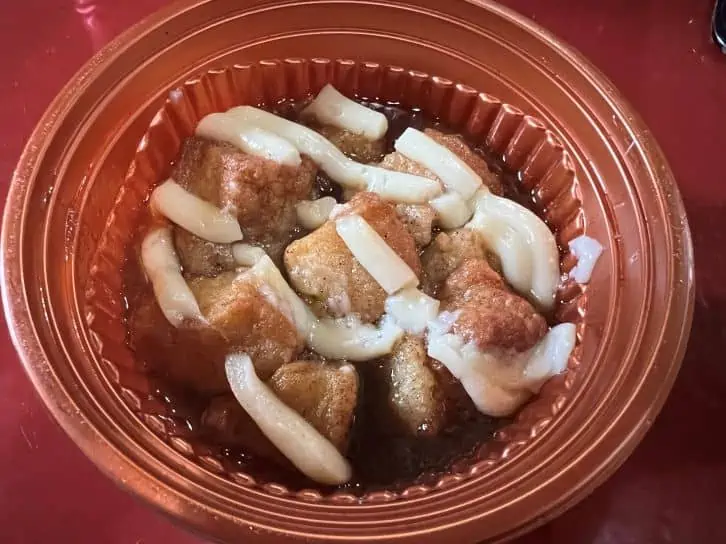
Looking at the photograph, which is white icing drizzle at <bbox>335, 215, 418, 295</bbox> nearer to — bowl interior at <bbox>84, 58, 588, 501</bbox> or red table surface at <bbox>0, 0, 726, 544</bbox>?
bowl interior at <bbox>84, 58, 588, 501</bbox>

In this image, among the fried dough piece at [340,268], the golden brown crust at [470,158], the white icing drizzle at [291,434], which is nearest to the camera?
the white icing drizzle at [291,434]

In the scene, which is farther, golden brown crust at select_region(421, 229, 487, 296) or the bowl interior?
golden brown crust at select_region(421, 229, 487, 296)

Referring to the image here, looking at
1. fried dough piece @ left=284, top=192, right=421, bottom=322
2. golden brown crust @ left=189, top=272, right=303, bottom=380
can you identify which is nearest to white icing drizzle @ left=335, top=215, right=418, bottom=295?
fried dough piece @ left=284, top=192, right=421, bottom=322

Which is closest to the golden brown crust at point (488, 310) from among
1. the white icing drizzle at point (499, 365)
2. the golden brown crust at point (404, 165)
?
the white icing drizzle at point (499, 365)

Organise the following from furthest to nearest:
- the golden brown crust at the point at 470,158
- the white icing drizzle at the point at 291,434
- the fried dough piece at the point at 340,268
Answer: the golden brown crust at the point at 470,158 → the fried dough piece at the point at 340,268 → the white icing drizzle at the point at 291,434

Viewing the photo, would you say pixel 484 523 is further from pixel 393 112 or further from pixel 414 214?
pixel 393 112

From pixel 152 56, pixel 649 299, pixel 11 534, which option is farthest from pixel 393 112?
pixel 11 534

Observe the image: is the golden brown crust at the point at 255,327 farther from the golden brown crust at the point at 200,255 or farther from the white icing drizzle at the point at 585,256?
the white icing drizzle at the point at 585,256

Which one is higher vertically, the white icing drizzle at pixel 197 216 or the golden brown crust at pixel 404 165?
the white icing drizzle at pixel 197 216
